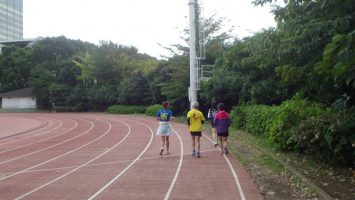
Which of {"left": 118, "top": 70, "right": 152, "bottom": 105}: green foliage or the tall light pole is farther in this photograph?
{"left": 118, "top": 70, "right": 152, "bottom": 105}: green foliage

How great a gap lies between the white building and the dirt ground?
62.4m

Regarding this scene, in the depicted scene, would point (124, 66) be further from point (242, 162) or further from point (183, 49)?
point (242, 162)

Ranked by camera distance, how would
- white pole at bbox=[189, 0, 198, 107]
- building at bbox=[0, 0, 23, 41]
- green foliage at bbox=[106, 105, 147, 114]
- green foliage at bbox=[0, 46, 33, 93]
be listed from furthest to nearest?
building at bbox=[0, 0, 23, 41], green foliage at bbox=[0, 46, 33, 93], green foliage at bbox=[106, 105, 147, 114], white pole at bbox=[189, 0, 198, 107]

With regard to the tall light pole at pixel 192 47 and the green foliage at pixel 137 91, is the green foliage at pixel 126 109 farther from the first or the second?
the tall light pole at pixel 192 47

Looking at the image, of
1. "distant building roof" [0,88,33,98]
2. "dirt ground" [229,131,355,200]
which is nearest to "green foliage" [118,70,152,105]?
"distant building roof" [0,88,33,98]

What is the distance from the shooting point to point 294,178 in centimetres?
977

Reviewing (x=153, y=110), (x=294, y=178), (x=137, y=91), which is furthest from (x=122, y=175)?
(x=137, y=91)

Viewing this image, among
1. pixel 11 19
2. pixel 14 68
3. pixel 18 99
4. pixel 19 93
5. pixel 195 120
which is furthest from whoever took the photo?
pixel 11 19

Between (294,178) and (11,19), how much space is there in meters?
121

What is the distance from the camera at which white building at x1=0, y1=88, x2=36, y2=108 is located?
7150 centimetres

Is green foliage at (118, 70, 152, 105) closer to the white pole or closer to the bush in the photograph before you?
the white pole

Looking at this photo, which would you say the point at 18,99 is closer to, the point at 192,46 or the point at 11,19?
the point at 192,46

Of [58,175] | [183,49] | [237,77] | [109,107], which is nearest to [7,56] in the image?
[109,107]

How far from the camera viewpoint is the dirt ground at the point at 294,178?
329 inches
